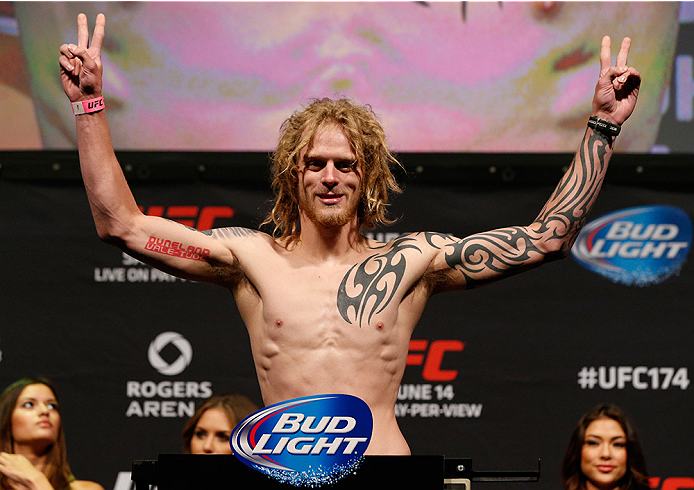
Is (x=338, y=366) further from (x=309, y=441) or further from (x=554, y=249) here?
(x=554, y=249)

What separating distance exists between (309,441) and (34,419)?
8.21 ft

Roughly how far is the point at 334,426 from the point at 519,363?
2467 millimetres

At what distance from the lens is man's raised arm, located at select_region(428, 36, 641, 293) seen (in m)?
2.50

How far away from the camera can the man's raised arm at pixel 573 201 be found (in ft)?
8.21

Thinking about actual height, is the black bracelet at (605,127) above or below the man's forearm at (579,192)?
above

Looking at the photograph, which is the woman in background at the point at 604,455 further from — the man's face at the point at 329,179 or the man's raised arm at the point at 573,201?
the man's face at the point at 329,179

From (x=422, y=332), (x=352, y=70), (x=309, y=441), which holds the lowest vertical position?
(x=309, y=441)

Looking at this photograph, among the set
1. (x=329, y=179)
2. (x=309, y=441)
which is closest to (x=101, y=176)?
(x=329, y=179)

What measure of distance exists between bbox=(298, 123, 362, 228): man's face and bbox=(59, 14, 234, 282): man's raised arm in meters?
0.37

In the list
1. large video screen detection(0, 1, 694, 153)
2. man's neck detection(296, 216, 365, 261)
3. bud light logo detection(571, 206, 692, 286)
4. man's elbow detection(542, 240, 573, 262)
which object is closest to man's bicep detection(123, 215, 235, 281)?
man's neck detection(296, 216, 365, 261)

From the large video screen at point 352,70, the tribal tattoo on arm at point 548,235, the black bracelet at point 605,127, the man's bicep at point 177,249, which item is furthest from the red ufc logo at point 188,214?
the black bracelet at point 605,127

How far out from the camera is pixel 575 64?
457cm

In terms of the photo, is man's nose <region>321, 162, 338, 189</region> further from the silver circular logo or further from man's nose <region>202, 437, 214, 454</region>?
the silver circular logo

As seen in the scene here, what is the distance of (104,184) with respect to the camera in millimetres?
2379
